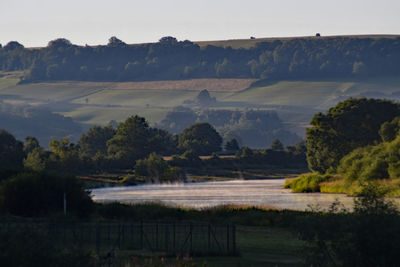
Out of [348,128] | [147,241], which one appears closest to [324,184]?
[348,128]

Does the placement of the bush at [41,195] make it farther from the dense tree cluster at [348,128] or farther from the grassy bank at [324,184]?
the dense tree cluster at [348,128]

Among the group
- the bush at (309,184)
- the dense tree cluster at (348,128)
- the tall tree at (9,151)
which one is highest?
the dense tree cluster at (348,128)

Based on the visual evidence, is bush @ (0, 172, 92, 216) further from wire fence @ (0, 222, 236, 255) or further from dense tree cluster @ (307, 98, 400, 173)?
dense tree cluster @ (307, 98, 400, 173)

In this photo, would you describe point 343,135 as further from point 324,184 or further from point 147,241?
point 147,241

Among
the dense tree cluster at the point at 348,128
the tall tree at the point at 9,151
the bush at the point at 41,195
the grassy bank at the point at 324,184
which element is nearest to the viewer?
the bush at the point at 41,195

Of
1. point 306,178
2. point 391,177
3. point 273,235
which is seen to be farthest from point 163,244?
point 306,178

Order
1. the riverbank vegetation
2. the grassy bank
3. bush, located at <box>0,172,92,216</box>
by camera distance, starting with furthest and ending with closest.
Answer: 1. the riverbank vegetation
2. the grassy bank
3. bush, located at <box>0,172,92,216</box>

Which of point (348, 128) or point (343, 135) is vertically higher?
point (348, 128)

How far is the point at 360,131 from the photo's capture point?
179875mm

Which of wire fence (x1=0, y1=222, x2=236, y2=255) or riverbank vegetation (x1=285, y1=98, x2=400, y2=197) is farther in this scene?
riverbank vegetation (x1=285, y1=98, x2=400, y2=197)

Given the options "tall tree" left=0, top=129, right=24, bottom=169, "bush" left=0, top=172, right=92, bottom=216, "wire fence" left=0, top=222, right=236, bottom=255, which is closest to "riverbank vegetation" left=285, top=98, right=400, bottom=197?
"tall tree" left=0, top=129, right=24, bottom=169

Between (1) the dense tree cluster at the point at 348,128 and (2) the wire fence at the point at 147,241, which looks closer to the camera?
(2) the wire fence at the point at 147,241

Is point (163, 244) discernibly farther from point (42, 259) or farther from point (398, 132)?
point (398, 132)

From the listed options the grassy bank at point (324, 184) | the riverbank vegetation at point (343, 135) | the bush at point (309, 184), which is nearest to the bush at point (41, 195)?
the grassy bank at point (324, 184)
